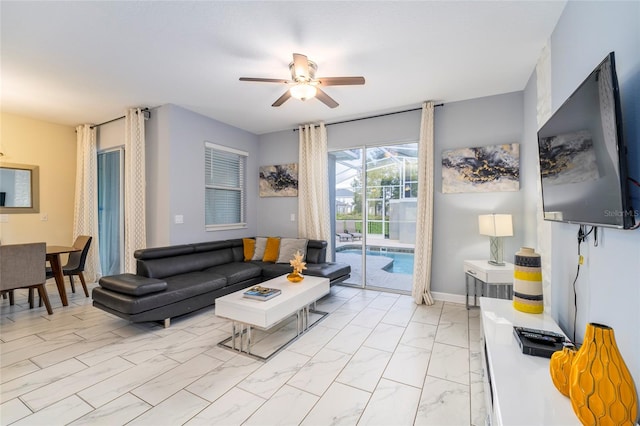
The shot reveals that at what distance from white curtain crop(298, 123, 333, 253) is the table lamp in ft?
7.64

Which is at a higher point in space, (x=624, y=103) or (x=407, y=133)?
(x=407, y=133)

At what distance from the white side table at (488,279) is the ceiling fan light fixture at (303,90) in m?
2.68

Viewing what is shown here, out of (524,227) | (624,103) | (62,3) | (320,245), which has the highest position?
(62,3)

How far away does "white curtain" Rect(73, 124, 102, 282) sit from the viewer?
4852mm

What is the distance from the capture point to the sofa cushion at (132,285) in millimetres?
2758

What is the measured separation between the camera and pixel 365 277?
4.55 m

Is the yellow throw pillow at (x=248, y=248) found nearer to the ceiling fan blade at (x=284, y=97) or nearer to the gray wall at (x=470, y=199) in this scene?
the ceiling fan blade at (x=284, y=97)

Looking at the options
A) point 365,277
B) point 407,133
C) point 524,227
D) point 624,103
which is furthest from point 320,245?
point 624,103

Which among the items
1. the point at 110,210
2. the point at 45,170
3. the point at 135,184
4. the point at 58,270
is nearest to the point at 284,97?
the point at 135,184

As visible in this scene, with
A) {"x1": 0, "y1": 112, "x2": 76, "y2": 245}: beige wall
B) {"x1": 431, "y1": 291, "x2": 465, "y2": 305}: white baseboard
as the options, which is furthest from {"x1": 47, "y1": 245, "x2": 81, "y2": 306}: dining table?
{"x1": 431, "y1": 291, "x2": 465, "y2": 305}: white baseboard

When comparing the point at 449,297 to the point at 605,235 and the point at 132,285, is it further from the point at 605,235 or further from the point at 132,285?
the point at 132,285

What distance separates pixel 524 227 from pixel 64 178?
7.48 metres

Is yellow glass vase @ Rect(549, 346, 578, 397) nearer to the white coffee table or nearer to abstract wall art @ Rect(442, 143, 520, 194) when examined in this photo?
the white coffee table

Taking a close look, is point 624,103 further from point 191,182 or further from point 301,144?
point 191,182
